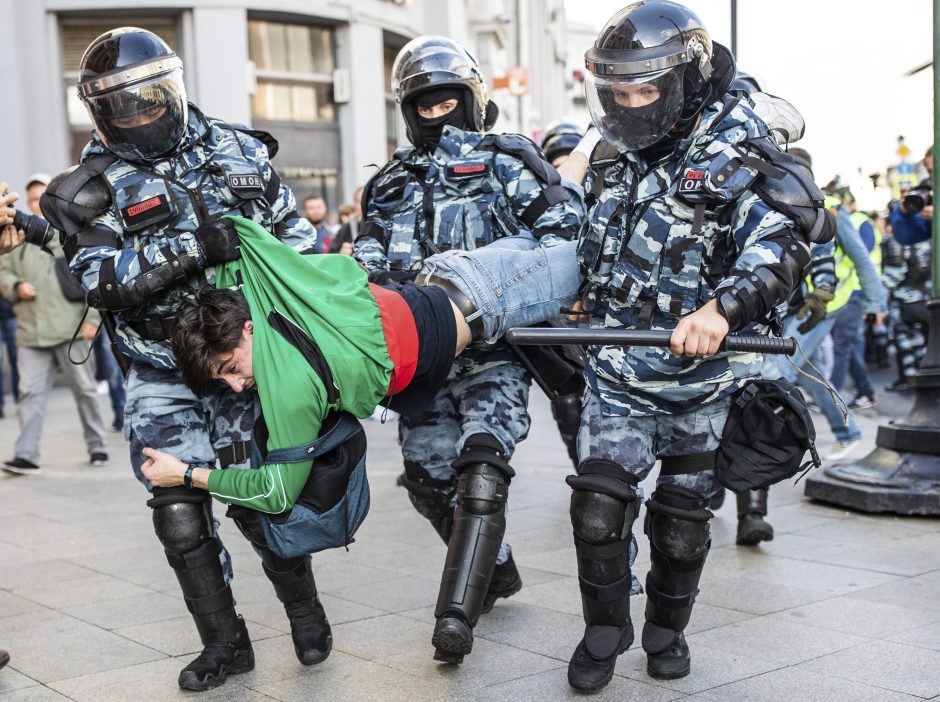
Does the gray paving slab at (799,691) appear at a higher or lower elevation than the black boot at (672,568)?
lower

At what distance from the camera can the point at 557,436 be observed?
29.8 ft

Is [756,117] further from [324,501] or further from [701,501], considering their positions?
[324,501]

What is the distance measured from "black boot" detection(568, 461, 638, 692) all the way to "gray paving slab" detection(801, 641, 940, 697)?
63 cm

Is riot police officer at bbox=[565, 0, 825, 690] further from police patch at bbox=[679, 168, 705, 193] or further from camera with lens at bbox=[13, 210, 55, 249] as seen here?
camera with lens at bbox=[13, 210, 55, 249]

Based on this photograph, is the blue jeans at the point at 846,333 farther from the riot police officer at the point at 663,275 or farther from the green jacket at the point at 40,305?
the riot police officer at the point at 663,275

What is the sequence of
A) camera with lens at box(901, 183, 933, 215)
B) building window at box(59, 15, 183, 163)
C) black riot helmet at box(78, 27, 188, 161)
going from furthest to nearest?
building window at box(59, 15, 183, 163), camera with lens at box(901, 183, 933, 215), black riot helmet at box(78, 27, 188, 161)

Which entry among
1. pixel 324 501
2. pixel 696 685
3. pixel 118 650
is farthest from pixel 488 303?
pixel 118 650

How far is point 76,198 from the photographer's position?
362 centimetres

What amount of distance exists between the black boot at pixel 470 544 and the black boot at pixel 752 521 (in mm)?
1770

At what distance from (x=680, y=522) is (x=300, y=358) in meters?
1.19

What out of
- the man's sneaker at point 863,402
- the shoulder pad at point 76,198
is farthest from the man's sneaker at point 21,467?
the man's sneaker at point 863,402

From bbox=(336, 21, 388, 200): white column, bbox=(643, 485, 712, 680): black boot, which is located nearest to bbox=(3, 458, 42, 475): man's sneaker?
bbox=(643, 485, 712, 680): black boot

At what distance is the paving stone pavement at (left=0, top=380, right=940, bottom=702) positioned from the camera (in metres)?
3.45

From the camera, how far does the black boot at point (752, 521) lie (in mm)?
5074
